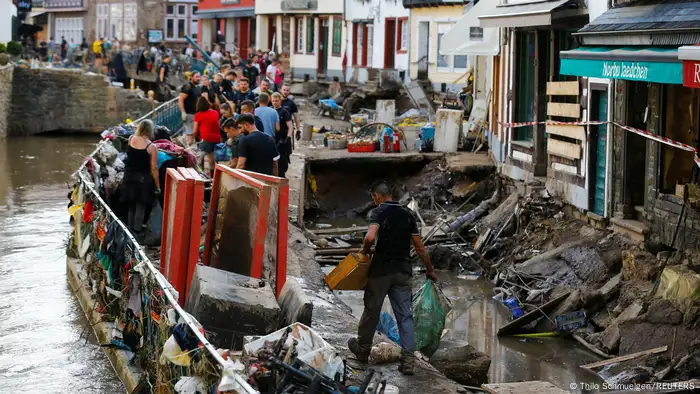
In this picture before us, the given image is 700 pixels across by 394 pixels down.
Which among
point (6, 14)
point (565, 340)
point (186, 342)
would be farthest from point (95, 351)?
point (6, 14)

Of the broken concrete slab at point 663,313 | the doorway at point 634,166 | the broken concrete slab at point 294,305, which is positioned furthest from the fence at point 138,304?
the doorway at point 634,166

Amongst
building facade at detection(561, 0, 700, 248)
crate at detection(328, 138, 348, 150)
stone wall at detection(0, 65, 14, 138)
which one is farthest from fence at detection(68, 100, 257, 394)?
stone wall at detection(0, 65, 14, 138)

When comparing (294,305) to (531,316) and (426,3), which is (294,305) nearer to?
(531,316)

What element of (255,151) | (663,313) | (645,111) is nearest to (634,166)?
(645,111)

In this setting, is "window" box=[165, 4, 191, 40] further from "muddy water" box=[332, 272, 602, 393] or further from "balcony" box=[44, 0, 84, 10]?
"muddy water" box=[332, 272, 602, 393]

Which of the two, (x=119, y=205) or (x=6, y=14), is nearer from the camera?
(x=119, y=205)

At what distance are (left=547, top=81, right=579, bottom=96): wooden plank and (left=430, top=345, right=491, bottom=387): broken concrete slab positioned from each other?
6.86 meters

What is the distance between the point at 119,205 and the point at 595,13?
7.02 m

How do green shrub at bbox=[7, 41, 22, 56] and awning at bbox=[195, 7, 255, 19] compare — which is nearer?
green shrub at bbox=[7, 41, 22, 56]

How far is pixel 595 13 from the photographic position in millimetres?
16125

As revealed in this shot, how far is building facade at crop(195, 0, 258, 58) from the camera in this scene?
54938mm

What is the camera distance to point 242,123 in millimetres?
13773

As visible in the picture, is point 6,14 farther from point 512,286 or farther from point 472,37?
point 512,286

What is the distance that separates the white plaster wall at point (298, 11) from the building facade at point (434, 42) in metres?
7.23
